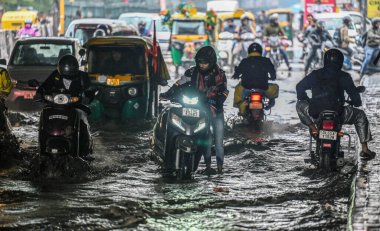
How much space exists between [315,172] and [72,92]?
3.10 m

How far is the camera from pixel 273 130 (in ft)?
56.3

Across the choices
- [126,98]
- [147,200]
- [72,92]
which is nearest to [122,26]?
[126,98]

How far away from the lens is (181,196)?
34.2 ft

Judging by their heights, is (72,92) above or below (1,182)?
above

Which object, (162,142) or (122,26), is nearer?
(162,142)

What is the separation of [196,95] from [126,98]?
6612mm

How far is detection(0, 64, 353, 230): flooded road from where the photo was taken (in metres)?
9.12

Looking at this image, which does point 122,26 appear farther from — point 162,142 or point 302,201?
point 302,201

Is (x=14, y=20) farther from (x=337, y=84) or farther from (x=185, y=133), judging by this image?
(x=185, y=133)

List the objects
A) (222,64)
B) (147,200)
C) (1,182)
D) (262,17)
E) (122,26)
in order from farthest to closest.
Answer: (262,17) → (222,64) → (122,26) → (1,182) → (147,200)

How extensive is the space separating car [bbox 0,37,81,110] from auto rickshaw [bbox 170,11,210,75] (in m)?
12.3

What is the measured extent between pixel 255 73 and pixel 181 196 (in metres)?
6.73

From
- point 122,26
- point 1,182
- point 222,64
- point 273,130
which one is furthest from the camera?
point 222,64

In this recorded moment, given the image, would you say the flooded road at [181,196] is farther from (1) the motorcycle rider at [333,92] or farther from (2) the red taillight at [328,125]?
(1) the motorcycle rider at [333,92]
